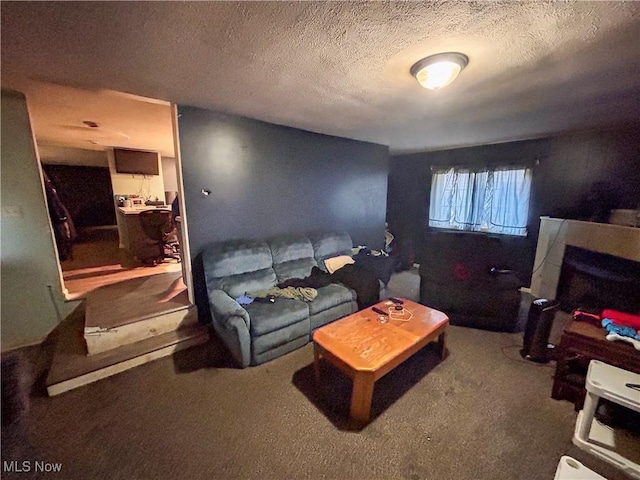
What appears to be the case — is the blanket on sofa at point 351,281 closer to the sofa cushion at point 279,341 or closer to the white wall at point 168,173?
the sofa cushion at point 279,341

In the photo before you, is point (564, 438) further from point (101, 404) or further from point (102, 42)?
point (102, 42)

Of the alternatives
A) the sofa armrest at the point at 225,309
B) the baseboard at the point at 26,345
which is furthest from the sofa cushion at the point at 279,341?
the baseboard at the point at 26,345

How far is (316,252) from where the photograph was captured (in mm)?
3521

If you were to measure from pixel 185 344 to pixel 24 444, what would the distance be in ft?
3.65

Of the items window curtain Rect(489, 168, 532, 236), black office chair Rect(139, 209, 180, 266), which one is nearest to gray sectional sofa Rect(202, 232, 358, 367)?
black office chair Rect(139, 209, 180, 266)

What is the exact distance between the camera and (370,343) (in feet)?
6.36

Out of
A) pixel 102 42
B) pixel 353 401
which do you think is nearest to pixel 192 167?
pixel 102 42

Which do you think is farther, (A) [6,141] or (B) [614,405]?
(A) [6,141]

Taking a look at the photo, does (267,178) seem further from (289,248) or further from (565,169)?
(565,169)

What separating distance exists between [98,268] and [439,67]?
5091 mm

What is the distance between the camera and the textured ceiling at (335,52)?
1190mm

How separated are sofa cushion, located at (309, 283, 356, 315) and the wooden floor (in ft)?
8.20

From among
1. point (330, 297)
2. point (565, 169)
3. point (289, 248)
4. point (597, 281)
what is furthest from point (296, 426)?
point (565, 169)

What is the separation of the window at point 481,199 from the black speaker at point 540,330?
7.24 ft
